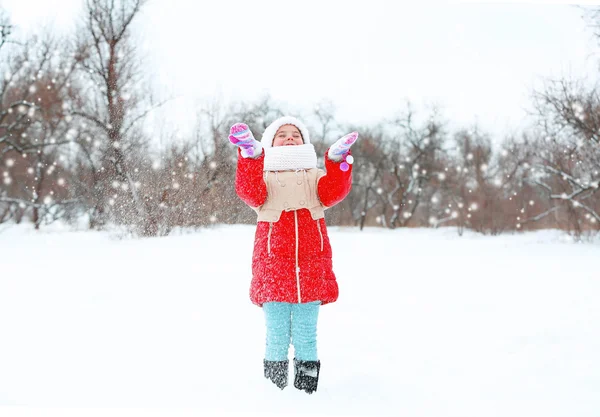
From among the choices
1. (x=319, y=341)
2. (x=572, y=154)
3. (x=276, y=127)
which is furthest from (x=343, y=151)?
(x=572, y=154)

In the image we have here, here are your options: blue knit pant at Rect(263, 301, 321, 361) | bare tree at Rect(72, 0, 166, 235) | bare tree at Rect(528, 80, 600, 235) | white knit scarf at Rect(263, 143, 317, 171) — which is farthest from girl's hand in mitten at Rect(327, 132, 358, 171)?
bare tree at Rect(528, 80, 600, 235)

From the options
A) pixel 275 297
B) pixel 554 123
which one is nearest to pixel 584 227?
pixel 554 123

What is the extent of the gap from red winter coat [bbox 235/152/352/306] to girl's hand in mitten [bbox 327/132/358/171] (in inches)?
0.9

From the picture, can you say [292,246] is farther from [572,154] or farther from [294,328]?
Result: [572,154]

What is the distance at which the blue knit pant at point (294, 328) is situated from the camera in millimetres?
1830

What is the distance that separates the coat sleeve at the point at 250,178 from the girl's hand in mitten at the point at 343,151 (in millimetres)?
261

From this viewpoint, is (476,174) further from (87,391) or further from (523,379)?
(87,391)

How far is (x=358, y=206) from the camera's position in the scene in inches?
591

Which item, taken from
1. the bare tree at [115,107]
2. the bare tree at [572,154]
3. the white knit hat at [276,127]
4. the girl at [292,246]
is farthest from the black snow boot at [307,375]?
the bare tree at [572,154]

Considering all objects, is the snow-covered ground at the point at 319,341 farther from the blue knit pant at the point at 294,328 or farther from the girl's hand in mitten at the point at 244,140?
the girl's hand in mitten at the point at 244,140

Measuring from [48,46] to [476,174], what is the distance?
9.18 m

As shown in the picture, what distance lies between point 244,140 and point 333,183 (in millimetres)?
376

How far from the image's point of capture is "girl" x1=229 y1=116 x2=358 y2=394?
70.9 inches

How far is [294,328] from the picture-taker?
1853 millimetres
